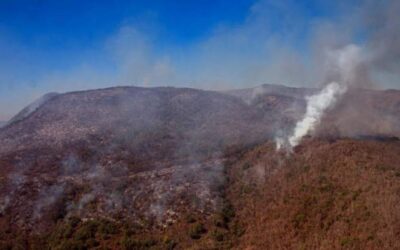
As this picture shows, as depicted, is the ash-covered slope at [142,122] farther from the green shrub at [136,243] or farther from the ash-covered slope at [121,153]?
the green shrub at [136,243]

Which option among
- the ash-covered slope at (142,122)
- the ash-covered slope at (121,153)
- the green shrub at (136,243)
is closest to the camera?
the green shrub at (136,243)

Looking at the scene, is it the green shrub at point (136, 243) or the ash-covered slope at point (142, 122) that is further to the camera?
the ash-covered slope at point (142, 122)

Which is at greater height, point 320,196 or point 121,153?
point 121,153

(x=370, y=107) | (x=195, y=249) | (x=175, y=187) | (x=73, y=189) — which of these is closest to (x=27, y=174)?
(x=73, y=189)

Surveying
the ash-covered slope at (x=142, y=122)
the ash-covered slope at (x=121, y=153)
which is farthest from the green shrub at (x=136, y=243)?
the ash-covered slope at (x=142, y=122)

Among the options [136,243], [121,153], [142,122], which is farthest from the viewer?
[142,122]

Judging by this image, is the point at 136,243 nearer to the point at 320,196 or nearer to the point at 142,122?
the point at 320,196

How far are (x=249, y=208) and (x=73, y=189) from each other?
58.6 feet

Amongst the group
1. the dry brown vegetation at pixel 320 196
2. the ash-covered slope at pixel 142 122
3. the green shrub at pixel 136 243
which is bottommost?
the green shrub at pixel 136 243

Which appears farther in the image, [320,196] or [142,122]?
[142,122]

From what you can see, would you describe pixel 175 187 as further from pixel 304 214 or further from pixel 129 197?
pixel 304 214

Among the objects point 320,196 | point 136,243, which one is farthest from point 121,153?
point 320,196

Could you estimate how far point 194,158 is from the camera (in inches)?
2018

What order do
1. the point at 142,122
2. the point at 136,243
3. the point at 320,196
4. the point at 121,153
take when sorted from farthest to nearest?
the point at 142,122 < the point at 121,153 < the point at 320,196 < the point at 136,243
